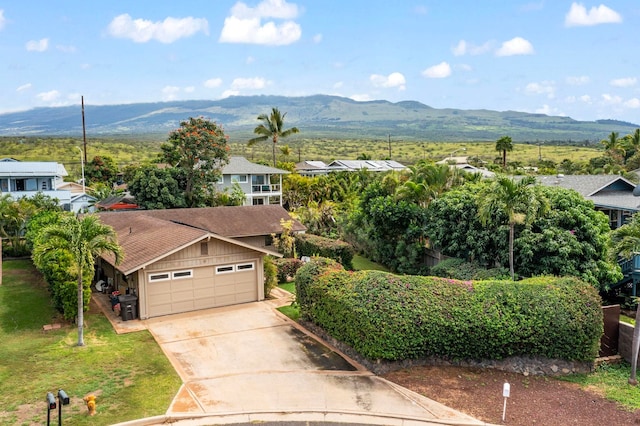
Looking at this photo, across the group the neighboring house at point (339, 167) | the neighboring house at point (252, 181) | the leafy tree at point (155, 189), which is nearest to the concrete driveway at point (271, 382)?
the leafy tree at point (155, 189)

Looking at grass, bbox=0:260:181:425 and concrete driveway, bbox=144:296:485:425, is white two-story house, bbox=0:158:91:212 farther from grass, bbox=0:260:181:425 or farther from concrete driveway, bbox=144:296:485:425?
concrete driveway, bbox=144:296:485:425

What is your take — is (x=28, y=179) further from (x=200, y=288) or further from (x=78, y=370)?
(x=78, y=370)

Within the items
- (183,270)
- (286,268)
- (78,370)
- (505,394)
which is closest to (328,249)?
(286,268)

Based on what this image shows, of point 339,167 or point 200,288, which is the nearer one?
point 200,288

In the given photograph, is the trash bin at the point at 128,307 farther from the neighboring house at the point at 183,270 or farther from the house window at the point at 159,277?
the house window at the point at 159,277

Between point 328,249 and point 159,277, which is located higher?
point 159,277

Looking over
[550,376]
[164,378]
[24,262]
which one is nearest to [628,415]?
[550,376]
